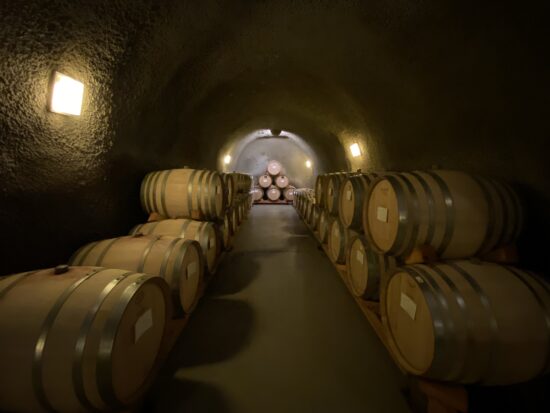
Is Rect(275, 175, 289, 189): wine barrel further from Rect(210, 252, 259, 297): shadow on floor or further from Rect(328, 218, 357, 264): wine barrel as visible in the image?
Rect(328, 218, 357, 264): wine barrel

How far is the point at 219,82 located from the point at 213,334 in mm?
4068

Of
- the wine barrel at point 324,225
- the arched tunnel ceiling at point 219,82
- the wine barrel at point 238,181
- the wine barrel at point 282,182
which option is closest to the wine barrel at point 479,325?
the arched tunnel ceiling at point 219,82

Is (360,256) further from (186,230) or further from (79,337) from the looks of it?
(79,337)

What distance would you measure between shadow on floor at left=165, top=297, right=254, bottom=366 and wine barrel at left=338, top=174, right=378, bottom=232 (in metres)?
→ 1.62

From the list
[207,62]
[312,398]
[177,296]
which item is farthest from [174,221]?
[207,62]

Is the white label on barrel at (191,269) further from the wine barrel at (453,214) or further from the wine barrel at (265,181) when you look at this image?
the wine barrel at (265,181)

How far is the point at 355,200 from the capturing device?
281 cm

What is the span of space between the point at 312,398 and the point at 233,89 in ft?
16.6

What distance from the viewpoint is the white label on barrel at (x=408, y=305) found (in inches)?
57.9

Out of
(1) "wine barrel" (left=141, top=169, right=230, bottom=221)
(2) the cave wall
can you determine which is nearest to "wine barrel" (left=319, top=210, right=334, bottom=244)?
(1) "wine barrel" (left=141, top=169, right=230, bottom=221)

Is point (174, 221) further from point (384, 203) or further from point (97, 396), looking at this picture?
point (384, 203)

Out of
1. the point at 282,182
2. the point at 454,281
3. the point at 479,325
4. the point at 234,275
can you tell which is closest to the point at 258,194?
the point at 282,182

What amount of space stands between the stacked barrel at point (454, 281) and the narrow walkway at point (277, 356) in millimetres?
440

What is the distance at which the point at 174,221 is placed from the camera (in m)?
2.90
